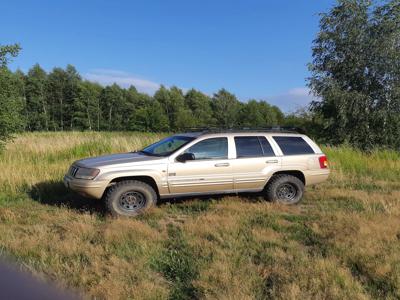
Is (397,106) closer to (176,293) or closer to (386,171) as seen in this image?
(386,171)

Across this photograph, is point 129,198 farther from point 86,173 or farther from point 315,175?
point 315,175

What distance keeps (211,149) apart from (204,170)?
48 cm

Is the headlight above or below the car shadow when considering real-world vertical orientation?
above

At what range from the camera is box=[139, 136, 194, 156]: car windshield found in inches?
304

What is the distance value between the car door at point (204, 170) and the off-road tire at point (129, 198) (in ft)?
1.48

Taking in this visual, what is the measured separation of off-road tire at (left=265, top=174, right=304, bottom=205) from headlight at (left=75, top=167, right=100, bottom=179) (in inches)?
132

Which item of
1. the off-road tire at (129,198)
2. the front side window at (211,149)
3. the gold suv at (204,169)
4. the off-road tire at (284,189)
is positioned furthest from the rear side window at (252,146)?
the off-road tire at (129,198)

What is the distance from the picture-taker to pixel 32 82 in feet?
215

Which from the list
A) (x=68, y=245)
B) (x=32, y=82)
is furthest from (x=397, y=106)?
(x=32, y=82)

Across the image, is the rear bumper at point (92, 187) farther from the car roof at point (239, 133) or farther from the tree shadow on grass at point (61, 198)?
the car roof at point (239, 133)

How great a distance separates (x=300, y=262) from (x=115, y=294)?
82.8 inches

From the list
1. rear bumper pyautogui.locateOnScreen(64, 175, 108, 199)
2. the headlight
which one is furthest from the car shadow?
the headlight

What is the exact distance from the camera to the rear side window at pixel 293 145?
8.31 metres

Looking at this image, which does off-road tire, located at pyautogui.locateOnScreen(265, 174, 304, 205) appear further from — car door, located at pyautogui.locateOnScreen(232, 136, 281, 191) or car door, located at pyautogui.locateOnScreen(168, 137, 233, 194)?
car door, located at pyautogui.locateOnScreen(168, 137, 233, 194)
